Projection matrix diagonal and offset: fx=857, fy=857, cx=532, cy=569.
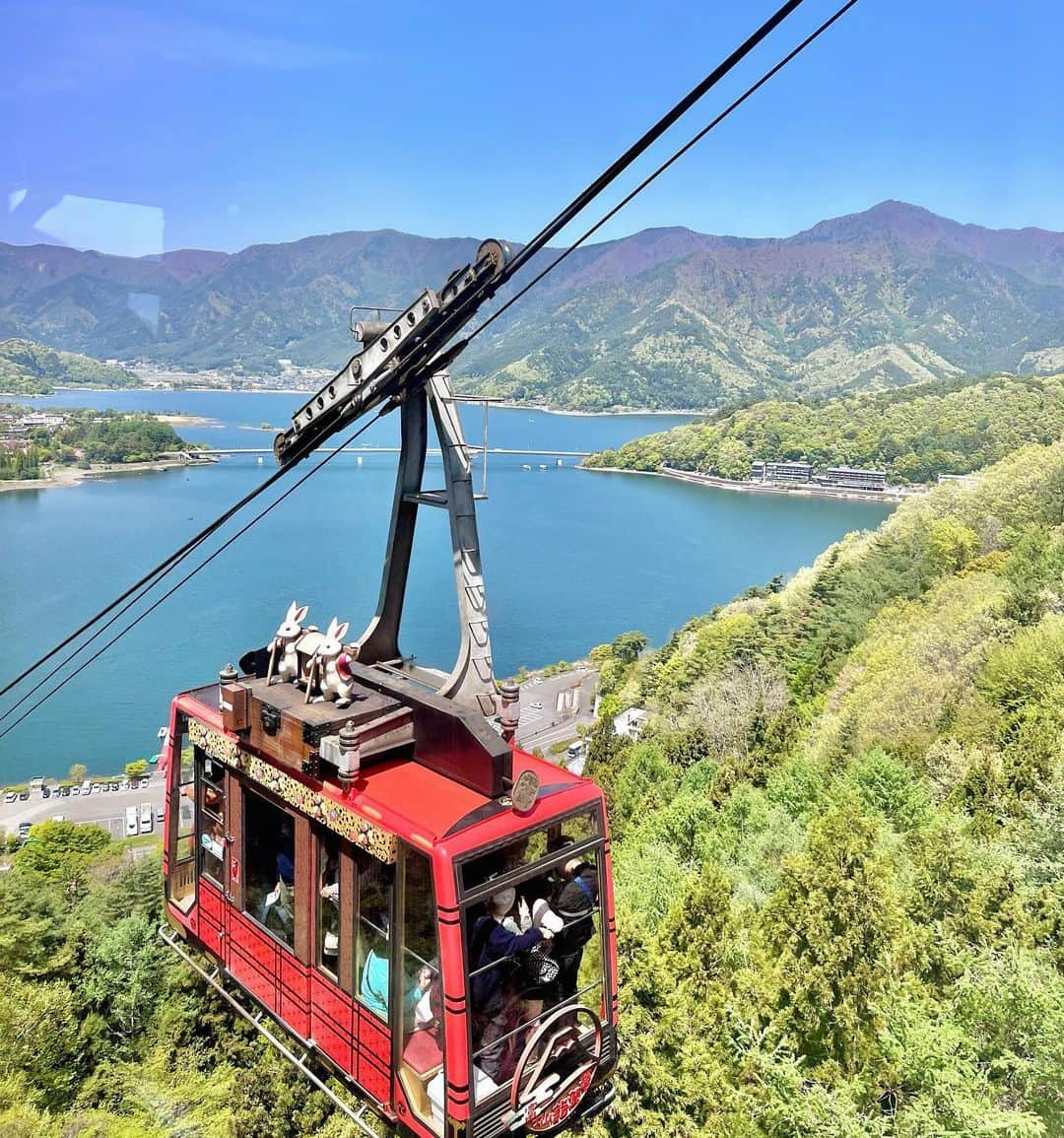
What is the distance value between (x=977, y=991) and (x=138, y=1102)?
11744mm

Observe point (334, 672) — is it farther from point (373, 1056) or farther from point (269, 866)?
point (373, 1056)

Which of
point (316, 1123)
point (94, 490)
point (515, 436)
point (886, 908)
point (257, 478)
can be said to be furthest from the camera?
point (515, 436)

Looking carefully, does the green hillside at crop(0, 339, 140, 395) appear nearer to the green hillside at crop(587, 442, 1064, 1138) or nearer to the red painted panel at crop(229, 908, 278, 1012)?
the green hillside at crop(587, 442, 1064, 1138)

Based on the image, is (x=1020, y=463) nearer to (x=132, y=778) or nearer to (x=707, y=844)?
(x=707, y=844)

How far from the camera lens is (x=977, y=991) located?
704 centimetres

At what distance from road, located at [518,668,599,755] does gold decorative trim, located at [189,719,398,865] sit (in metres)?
Result: 29.3

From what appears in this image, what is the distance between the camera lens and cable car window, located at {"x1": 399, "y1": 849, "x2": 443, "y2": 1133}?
3.54 metres

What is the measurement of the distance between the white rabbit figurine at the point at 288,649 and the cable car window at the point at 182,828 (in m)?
0.91

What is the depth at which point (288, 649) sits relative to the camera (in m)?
4.75

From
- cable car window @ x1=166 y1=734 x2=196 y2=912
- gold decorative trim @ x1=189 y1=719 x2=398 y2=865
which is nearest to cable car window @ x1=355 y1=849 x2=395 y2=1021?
gold decorative trim @ x1=189 y1=719 x2=398 y2=865

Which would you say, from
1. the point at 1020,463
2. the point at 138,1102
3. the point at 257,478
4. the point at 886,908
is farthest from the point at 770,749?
the point at 257,478

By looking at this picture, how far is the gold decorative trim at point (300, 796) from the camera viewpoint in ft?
12.2

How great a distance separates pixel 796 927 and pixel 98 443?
8962 centimetres

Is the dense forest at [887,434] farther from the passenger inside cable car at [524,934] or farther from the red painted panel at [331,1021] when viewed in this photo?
the red painted panel at [331,1021]
